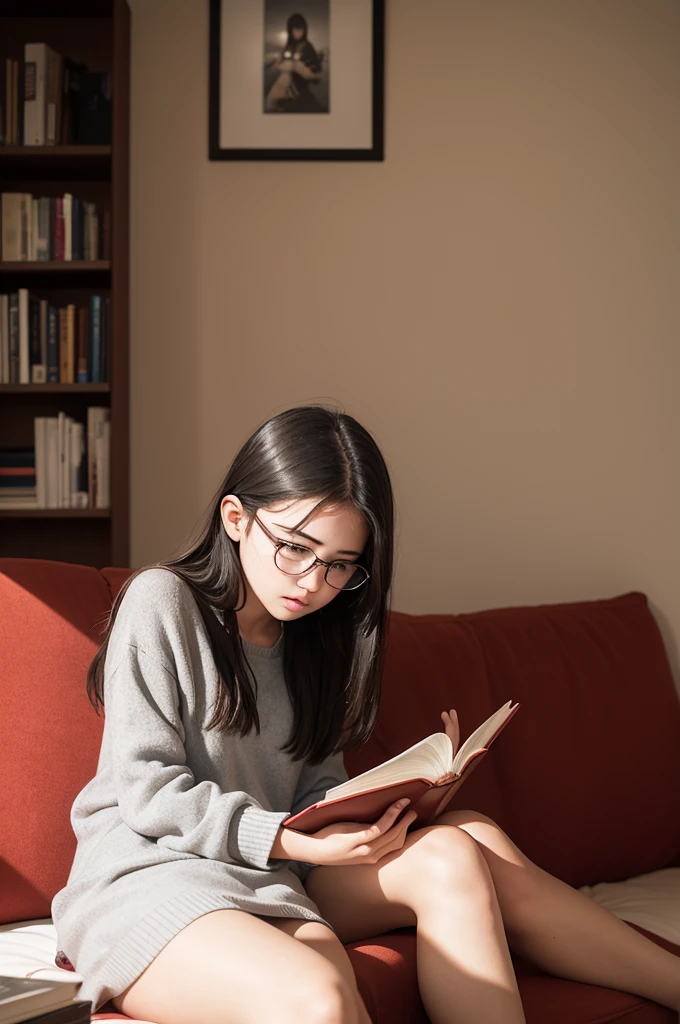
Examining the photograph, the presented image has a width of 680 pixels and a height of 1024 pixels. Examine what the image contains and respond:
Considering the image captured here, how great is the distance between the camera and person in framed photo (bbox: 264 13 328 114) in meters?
2.22

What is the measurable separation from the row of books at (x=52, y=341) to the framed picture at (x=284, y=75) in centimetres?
50

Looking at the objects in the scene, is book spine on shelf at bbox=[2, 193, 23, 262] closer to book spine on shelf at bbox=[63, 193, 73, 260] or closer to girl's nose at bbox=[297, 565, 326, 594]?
book spine on shelf at bbox=[63, 193, 73, 260]

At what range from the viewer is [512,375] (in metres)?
2.28

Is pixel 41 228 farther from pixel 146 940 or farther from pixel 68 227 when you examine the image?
pixel 146 940

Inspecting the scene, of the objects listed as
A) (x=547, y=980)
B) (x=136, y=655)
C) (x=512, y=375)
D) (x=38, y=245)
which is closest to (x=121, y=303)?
(x=38, y=245)

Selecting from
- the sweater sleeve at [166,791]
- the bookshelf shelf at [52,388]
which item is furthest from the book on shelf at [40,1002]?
the bookshelf shelf at [52,388]

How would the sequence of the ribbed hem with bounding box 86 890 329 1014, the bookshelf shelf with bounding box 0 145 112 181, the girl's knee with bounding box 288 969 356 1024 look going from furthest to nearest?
the bookshelf shelf with bounding box 0 145 112 181, the ribbed hem with bounding box 86 890 329 1014, the girl's knee with bounding box 288 969 356 1024

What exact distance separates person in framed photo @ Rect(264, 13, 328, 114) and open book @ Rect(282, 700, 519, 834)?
1.60m

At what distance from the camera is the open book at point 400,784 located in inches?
44.6

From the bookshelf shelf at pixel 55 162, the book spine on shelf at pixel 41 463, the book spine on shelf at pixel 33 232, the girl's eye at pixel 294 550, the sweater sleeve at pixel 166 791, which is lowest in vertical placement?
the sweater sleeve at pixel 166 791

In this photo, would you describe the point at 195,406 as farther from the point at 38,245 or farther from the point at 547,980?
the point at 547,980

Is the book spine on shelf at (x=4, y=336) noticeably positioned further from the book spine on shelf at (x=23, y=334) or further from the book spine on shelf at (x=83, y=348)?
the book spine on shelf at (x=83, y=348)

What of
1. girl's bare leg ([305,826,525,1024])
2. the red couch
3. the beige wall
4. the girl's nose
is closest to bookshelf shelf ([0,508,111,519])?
the beige wall

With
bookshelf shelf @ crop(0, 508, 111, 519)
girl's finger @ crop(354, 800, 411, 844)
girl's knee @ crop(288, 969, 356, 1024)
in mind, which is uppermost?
bookshelf shelf @ crop(0, 508, 111, 519)
